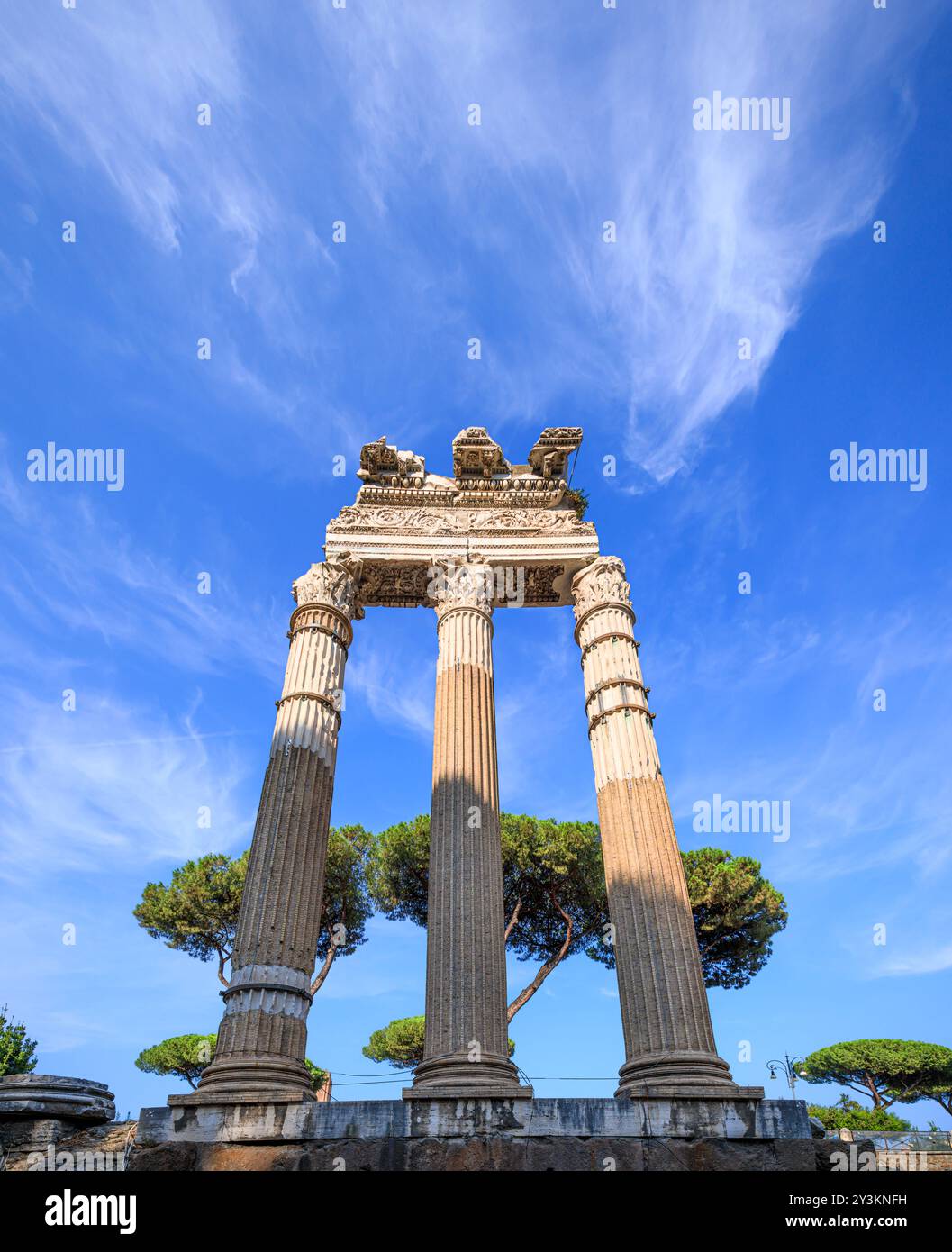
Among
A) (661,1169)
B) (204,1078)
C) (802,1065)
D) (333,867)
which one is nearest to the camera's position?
(661,1169)

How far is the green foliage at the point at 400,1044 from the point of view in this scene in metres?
30.0

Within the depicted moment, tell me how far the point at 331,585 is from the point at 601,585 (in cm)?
491

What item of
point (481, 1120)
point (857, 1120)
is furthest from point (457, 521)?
point (857, 1120)

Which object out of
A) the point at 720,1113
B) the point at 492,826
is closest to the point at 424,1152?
the point at 720,1113

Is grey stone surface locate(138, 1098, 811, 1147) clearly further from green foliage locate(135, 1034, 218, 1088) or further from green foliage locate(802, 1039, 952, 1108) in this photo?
green foliage locate(802, 1039, 952, 1108)

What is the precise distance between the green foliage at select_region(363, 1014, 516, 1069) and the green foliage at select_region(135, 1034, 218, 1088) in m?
6.76

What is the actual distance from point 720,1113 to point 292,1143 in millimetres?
4647

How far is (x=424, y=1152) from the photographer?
25.8ft

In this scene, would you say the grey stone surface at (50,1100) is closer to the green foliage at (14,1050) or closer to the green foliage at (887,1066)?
the green foliage at (14,1050)

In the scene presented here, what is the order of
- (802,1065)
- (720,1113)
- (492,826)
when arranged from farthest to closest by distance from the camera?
(802,1065)
(492,826)
(720,1113)

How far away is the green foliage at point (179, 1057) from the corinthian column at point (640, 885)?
24.6 m

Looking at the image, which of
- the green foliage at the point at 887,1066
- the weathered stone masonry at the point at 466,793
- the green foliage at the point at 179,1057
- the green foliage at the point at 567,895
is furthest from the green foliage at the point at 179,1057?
the green foliage at the point at 887,1066
